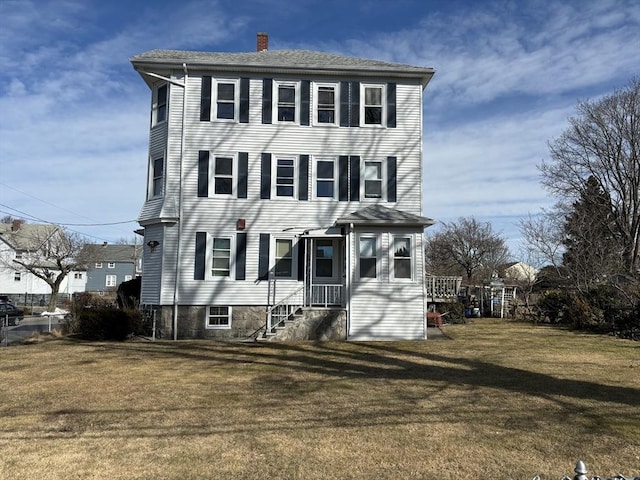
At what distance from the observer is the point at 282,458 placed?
5125 millimetres

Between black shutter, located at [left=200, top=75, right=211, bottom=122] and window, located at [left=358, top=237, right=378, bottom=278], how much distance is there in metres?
6.92

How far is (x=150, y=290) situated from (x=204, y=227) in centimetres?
290

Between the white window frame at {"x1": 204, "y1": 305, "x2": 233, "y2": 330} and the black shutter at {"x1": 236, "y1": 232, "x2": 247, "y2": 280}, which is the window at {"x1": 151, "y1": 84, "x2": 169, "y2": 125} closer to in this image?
the black shutter at {"x1": 236, "y1": 232, "x2": 247, "y2": 280}

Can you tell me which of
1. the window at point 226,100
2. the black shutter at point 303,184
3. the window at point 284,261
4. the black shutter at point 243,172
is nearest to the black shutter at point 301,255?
the window at point 284,261

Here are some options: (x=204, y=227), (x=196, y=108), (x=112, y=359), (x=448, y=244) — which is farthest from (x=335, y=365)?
(x=448, y=244)

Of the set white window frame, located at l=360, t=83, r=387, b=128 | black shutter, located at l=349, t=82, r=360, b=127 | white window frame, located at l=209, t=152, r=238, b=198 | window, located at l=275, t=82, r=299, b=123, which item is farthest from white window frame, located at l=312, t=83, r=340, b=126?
Result: white window frame, located at l=209, t=152, r=238, b=198

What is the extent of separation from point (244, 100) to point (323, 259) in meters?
6.25

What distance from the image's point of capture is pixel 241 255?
17172 millimetres

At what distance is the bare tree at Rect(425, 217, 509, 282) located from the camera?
5628cm

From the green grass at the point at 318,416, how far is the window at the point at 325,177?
6848mm

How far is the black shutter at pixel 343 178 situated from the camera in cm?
1755

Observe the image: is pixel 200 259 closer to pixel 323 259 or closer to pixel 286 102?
pixel 323 259

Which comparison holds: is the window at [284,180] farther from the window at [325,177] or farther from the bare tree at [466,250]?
the bare tree at [466,250]

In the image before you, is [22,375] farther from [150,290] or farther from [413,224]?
[413,224]
